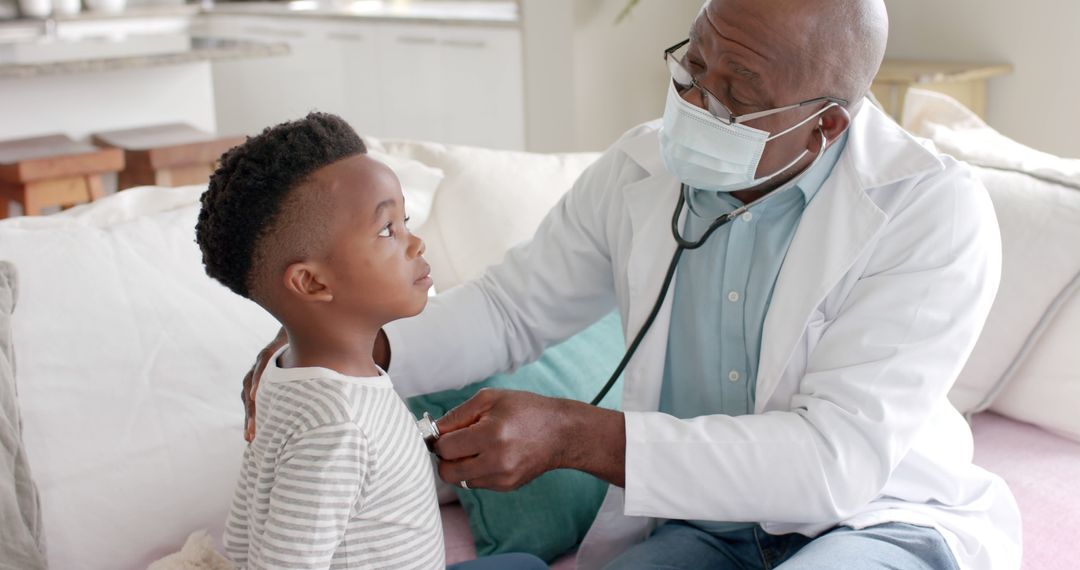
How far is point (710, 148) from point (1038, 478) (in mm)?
821

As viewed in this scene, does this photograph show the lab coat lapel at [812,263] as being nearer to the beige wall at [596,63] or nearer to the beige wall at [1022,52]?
the beige wall at [1022,52]

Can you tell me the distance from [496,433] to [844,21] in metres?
0.64

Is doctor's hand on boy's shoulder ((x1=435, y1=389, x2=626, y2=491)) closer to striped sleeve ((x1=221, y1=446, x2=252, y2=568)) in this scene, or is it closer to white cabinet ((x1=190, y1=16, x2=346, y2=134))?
striped sleeve ((x1=221, y1=446, x2=252, y2=568))

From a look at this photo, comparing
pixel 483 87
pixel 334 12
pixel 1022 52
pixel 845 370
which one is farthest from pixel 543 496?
pixel 334 12

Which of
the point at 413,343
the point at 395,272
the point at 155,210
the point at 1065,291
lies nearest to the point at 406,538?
the point at 395,272

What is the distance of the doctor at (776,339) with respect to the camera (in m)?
1.24

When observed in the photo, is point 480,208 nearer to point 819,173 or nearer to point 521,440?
point 819,173

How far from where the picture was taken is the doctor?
124cm

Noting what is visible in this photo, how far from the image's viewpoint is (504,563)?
134 centimetres

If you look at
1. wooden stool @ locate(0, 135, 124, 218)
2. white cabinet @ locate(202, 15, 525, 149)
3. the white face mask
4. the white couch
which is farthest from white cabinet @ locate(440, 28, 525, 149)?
the white face mask

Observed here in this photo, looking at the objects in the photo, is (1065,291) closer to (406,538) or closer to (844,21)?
(844,21)

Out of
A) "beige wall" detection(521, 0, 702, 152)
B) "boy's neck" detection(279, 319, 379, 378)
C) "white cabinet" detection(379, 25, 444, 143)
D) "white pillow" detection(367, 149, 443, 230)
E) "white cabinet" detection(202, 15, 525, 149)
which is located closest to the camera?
"boy's neck" detection(279, 319, 379, 378)

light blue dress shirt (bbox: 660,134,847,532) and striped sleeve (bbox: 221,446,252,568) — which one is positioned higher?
light blue dress shirt (bbox: 660,134,847,532)

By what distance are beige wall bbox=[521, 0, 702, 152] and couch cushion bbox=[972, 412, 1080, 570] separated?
8.35 ft
